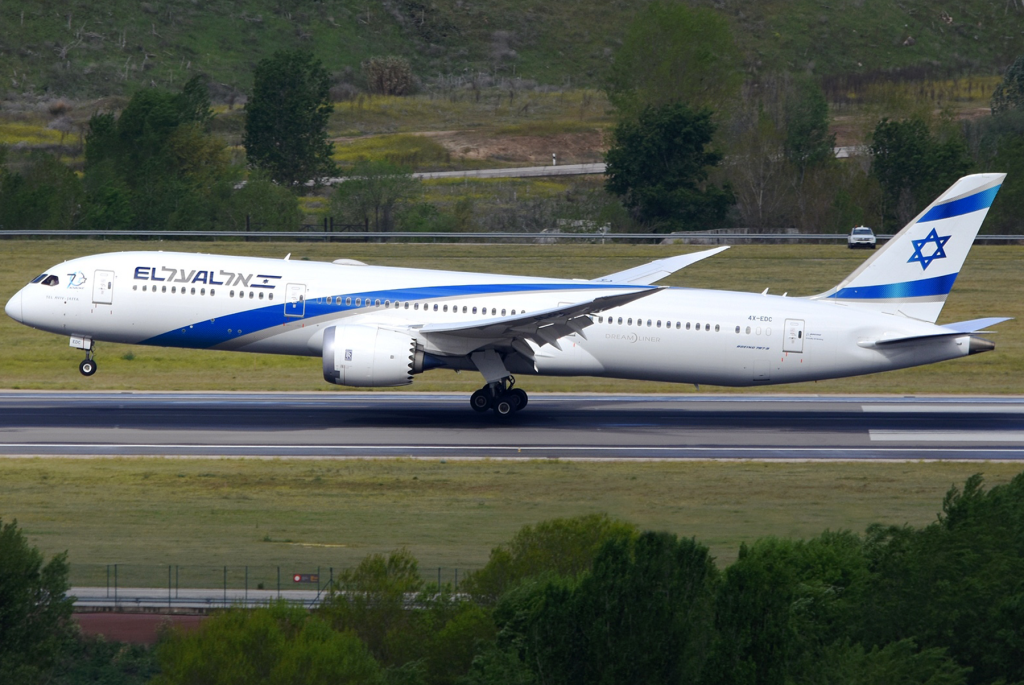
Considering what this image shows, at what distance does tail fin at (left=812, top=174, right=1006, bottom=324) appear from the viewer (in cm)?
3406

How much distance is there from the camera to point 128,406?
1388 inches

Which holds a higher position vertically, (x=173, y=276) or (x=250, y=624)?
(x=173, y=276)

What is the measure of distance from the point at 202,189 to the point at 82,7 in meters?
53.4

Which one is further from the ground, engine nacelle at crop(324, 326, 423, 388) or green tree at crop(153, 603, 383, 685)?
engine nacelle at crop(324, 326, 423, 388)

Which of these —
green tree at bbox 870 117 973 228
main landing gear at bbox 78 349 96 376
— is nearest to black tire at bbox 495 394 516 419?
main landing gear at bbox 78 349 96 376

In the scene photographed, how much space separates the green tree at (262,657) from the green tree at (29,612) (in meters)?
1.77

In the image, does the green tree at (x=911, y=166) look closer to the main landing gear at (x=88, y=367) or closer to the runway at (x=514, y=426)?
the runway at (x=514, y=426)

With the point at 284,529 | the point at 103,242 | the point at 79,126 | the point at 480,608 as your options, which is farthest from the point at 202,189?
the point at 480,608

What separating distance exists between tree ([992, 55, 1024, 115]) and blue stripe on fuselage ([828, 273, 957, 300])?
78.4 meters

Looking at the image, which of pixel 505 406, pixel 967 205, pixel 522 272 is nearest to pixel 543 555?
pixel 505 406

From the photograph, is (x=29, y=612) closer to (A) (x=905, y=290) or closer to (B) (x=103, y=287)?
(B) (x=103, y=287)

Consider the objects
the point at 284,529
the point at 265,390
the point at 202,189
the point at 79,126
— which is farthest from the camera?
the point at 79,126

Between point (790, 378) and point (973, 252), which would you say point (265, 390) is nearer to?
point (790, 378)

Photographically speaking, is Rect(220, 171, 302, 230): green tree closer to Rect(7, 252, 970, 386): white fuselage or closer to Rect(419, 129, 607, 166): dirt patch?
Rect(419, 129, 607, 166): dirt patch
